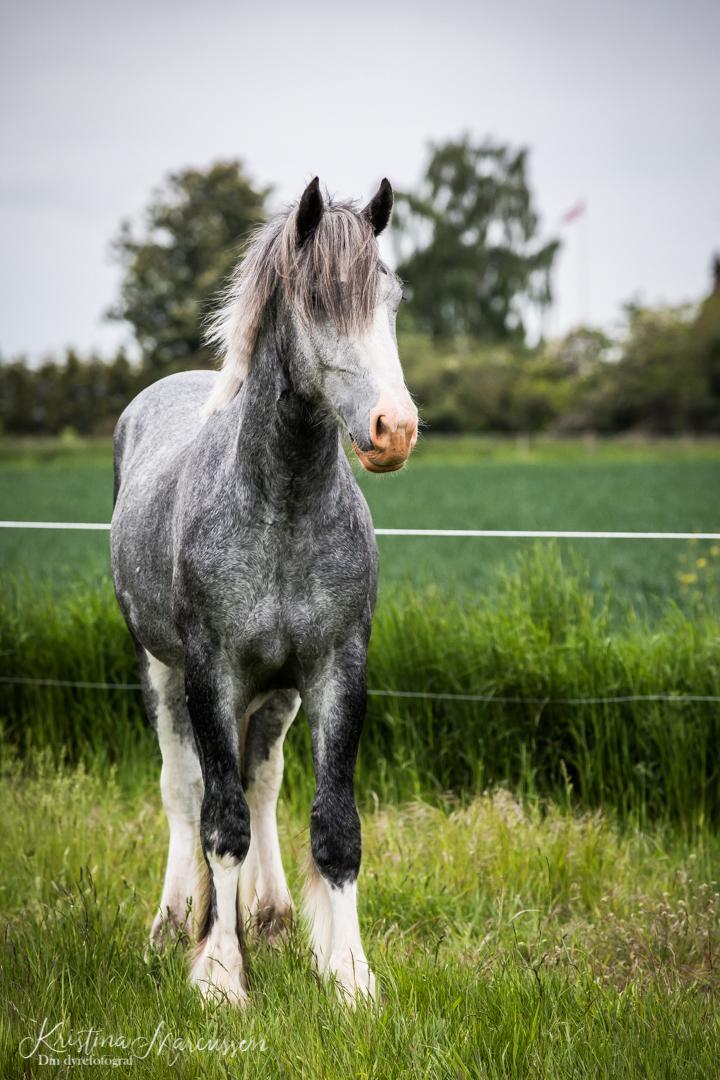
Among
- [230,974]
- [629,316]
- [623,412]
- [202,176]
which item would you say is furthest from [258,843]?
[629,316]

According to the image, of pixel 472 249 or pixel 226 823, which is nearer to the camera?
pixel 226 823

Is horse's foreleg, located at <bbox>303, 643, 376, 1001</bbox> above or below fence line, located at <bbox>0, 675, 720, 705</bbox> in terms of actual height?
above

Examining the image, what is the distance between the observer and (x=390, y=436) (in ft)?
7.79

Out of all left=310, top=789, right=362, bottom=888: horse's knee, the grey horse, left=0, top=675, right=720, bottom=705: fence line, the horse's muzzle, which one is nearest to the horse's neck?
the grey horse

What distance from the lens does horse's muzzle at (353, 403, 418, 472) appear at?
2.37 meters

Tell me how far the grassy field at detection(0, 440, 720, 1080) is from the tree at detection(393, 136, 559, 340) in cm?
5551

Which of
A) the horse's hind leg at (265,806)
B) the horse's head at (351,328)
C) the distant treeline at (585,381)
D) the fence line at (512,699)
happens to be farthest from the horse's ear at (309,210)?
the distant treeline at (585,381)

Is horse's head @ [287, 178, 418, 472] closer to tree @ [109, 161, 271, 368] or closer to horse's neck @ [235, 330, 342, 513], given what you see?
horse's neck @ [235, 330, 342, 513]

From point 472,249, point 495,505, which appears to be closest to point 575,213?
point 472,249

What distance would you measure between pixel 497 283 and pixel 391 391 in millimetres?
63992

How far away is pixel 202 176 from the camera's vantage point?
38.7 metres

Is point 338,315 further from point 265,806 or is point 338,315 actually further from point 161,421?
point 265,806

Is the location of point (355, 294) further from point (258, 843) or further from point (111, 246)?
point (111, 246)

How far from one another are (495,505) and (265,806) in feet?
74.1
